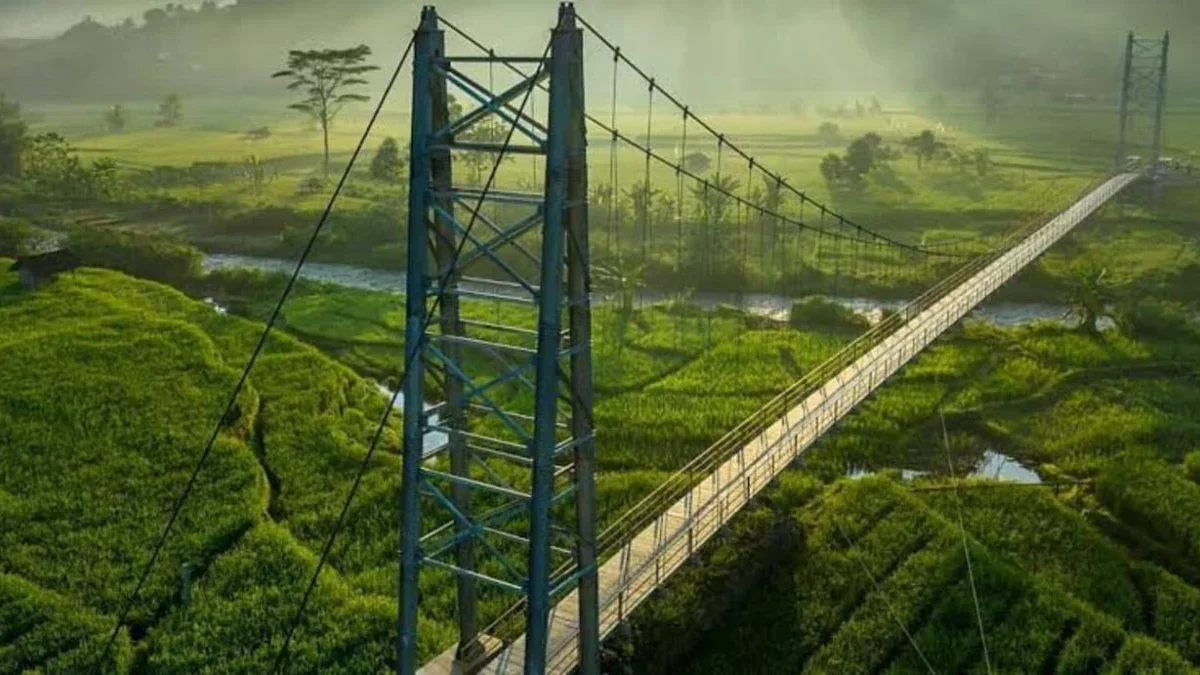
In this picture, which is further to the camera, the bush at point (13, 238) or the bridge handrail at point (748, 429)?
the bush at point (13, 238)

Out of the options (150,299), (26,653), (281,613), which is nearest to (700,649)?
(281,613)

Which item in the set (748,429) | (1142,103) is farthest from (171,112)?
(748,429)

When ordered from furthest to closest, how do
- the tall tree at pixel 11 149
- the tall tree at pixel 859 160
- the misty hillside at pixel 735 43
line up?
the misty hillside at pixel 735 43 → the tall tree at pixel 11 149 → the tall tree at pixel 859 160

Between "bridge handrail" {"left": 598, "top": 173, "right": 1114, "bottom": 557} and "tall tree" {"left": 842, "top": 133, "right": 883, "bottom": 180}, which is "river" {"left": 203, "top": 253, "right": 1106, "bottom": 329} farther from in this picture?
"tall tree" {"left": 842, "top": 133, "right": 883, "bottom": 180}

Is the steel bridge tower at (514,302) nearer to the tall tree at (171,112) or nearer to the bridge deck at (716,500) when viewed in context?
the bridge deck at (716,500)

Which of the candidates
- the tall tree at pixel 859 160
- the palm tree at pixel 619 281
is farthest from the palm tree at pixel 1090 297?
the tall tree at pixel 859 160

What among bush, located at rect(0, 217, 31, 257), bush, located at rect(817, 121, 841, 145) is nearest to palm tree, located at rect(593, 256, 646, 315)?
bush, located at rect(0, 217, 31, 257)

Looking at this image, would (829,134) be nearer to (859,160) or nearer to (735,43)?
(859,160)
